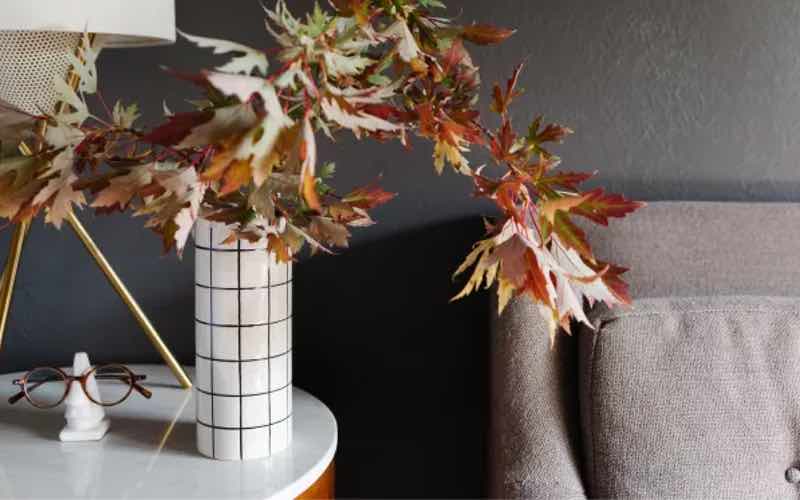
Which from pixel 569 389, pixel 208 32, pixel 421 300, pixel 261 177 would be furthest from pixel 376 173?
pixel 261 177

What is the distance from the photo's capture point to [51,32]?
1.03 meters

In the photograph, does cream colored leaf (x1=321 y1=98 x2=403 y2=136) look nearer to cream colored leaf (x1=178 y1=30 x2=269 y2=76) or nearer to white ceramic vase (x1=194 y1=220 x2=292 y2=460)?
cream colored leaf (x1=178 y1=30 x2=269 y2=76)

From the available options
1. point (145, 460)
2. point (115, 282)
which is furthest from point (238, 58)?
point (115, 282)

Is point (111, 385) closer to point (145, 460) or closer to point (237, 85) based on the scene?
point (145, 460)

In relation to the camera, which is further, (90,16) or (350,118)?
(90,16)

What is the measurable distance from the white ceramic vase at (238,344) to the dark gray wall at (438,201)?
0.49 meters

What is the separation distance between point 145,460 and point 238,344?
0.20 meters

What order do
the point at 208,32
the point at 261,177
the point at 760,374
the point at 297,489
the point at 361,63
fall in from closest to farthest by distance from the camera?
the point at 261,177
the point at 361,63
the point at 297,489
the point at 760,374
the point at 208,32

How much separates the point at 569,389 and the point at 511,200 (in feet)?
1.66

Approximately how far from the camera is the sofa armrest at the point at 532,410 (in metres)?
0.95

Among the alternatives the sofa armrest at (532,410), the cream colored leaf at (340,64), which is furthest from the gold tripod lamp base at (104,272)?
the cream colored leaf at (340,64)

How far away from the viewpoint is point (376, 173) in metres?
1.37

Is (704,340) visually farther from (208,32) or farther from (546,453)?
(208,32)

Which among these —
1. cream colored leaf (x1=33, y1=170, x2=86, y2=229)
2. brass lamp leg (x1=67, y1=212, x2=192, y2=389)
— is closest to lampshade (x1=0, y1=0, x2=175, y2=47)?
cream colored leaf (x1=33, y1=170, x2=86, y2=229)
